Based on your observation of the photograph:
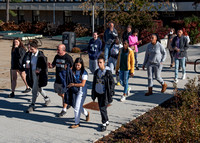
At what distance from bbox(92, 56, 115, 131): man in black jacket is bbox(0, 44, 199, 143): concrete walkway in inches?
17.3

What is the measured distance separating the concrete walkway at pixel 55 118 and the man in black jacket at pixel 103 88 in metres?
0.44

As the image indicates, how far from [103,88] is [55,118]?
1.71 m

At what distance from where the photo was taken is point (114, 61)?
10.8 meters

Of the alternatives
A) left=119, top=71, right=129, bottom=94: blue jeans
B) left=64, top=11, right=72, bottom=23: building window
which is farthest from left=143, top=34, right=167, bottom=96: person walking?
left=64, top=11, right=72, bottom=23: building window

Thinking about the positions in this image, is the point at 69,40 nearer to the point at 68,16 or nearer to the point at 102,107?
the point at 102,107

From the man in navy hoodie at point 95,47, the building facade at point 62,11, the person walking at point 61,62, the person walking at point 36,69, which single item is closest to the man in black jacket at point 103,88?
the person walking at point 61,62

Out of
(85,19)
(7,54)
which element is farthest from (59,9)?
(7,54)

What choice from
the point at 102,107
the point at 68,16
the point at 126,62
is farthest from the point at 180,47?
the point at 68,16

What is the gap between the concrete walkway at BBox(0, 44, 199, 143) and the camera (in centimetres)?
695

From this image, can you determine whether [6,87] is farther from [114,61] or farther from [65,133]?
[65,133]

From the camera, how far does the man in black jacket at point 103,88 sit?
23.3 ft

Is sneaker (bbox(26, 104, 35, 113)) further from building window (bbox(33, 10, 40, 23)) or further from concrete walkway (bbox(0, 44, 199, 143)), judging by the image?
building window (bbox(33, 10, 40, 23))

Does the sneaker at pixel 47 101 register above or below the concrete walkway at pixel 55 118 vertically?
above

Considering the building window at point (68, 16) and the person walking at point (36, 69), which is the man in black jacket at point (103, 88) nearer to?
the person walking at point (36, 69)
